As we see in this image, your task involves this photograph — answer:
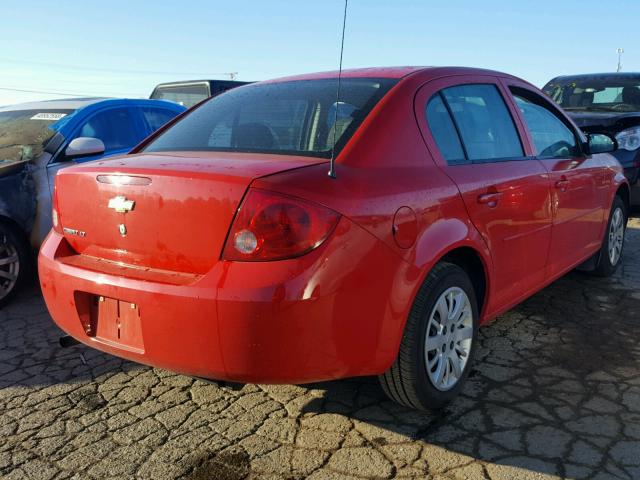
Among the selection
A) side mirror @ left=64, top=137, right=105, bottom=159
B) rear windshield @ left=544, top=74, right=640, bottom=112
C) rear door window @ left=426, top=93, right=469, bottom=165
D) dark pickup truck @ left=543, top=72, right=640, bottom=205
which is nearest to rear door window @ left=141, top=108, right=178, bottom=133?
side mirror @ left=64, top=137, right=105, bottom=159

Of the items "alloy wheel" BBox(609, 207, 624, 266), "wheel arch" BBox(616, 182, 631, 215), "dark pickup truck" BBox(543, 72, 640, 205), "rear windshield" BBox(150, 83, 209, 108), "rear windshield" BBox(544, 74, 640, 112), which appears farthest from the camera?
"rear windshield" BBox(150, 83, 209, 108)

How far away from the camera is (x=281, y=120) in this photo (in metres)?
2.92

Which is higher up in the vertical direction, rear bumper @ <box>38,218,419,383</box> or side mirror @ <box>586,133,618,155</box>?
side mirror @ <box>586,133,618,155</box>

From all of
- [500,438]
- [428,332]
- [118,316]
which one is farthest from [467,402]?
[118,316]

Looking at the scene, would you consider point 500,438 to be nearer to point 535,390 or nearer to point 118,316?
point 535,390

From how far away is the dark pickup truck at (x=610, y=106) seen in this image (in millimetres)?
6812

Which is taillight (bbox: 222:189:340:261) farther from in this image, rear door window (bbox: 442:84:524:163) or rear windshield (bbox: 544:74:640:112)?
rear windshield (bbox: 544:74:640:112)

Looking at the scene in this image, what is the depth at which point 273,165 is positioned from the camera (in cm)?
239

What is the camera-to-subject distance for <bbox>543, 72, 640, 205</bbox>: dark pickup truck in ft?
22.4

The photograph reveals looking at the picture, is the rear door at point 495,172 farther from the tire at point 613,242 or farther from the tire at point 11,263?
the tire at point 11,263

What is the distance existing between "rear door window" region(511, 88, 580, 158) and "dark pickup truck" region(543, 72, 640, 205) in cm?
300

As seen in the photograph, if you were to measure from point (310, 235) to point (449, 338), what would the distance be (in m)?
1.05

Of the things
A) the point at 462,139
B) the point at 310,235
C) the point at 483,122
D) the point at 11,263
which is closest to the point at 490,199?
the point at 462,139

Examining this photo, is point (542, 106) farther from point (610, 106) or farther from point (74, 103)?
point (610, 106)
